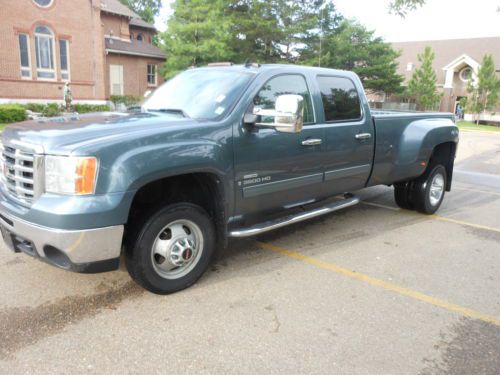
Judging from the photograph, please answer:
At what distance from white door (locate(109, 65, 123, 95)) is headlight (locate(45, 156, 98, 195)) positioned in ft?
103

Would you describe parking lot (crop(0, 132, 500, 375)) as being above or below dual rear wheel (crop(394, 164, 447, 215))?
below

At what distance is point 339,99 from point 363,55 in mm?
32944

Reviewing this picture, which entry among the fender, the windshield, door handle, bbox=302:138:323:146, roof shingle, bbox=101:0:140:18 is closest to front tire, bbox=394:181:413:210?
the fender

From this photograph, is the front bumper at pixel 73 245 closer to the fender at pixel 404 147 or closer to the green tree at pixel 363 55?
the fender at pixel 404 147

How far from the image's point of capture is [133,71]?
3338 centimetres

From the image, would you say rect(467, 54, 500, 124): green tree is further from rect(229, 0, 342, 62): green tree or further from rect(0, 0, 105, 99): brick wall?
rect(0, 0, 105, 99): brick wall

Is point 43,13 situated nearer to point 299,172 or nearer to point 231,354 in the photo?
point 299,172

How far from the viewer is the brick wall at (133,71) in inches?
1270

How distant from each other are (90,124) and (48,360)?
1822 mm

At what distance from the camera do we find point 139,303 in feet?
11.8

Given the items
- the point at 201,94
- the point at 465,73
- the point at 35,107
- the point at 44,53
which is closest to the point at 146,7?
the point at 44,53

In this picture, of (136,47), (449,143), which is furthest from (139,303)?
(136,47)

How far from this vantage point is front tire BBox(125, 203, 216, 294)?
11.4ft

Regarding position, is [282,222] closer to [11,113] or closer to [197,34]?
[11,113]
